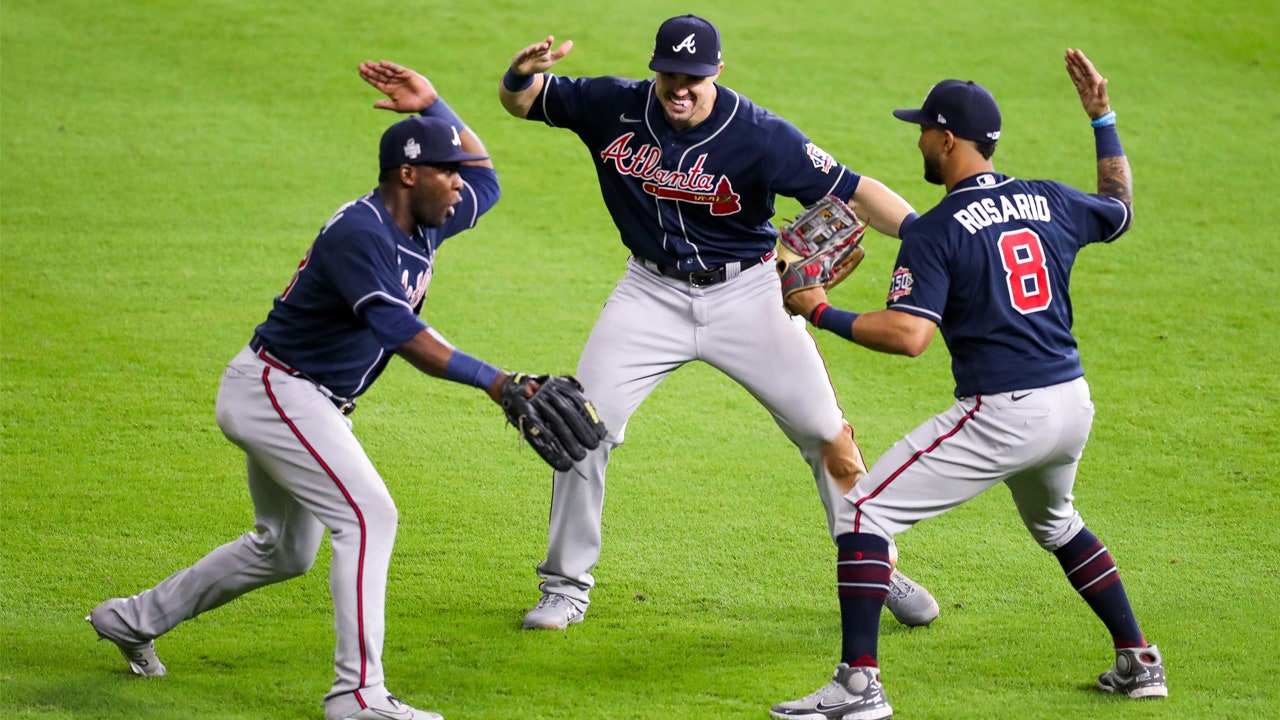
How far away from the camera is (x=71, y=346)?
8016mm

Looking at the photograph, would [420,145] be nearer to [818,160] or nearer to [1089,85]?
[818,160]

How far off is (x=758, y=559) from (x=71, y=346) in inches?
180

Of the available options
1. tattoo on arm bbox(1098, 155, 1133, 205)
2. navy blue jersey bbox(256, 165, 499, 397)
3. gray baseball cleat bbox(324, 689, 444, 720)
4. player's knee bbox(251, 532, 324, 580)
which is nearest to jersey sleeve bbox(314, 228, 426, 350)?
navy blue jersey bbox(256, 165, 499, 397)

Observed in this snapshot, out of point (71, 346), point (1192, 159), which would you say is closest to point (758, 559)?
point (71, 346)

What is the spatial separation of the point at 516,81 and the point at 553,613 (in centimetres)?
206

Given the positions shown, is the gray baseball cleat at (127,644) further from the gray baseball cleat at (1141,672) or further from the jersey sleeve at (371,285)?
the gray baseball cleat at (1141,672)

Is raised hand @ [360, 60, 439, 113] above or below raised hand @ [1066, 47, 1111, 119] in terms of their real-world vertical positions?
below

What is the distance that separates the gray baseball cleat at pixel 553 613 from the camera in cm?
508

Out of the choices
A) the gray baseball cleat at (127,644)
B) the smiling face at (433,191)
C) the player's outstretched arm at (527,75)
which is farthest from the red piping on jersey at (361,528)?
the player's outstretched arm at (527,75)

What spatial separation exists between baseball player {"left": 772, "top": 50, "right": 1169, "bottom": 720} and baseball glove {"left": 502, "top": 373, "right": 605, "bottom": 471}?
82cm

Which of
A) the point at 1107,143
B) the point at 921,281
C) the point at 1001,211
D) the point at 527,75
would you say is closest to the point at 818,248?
the point at 921,281

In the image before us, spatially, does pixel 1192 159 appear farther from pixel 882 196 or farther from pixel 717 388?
pixel 882 196

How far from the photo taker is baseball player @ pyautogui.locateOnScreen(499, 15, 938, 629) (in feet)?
16.7

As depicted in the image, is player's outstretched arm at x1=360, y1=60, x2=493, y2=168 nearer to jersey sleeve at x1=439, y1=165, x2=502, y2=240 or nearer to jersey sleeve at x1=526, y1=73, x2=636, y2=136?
jersey sleeve at x1=439, y1=165, x2=502, y2=240
